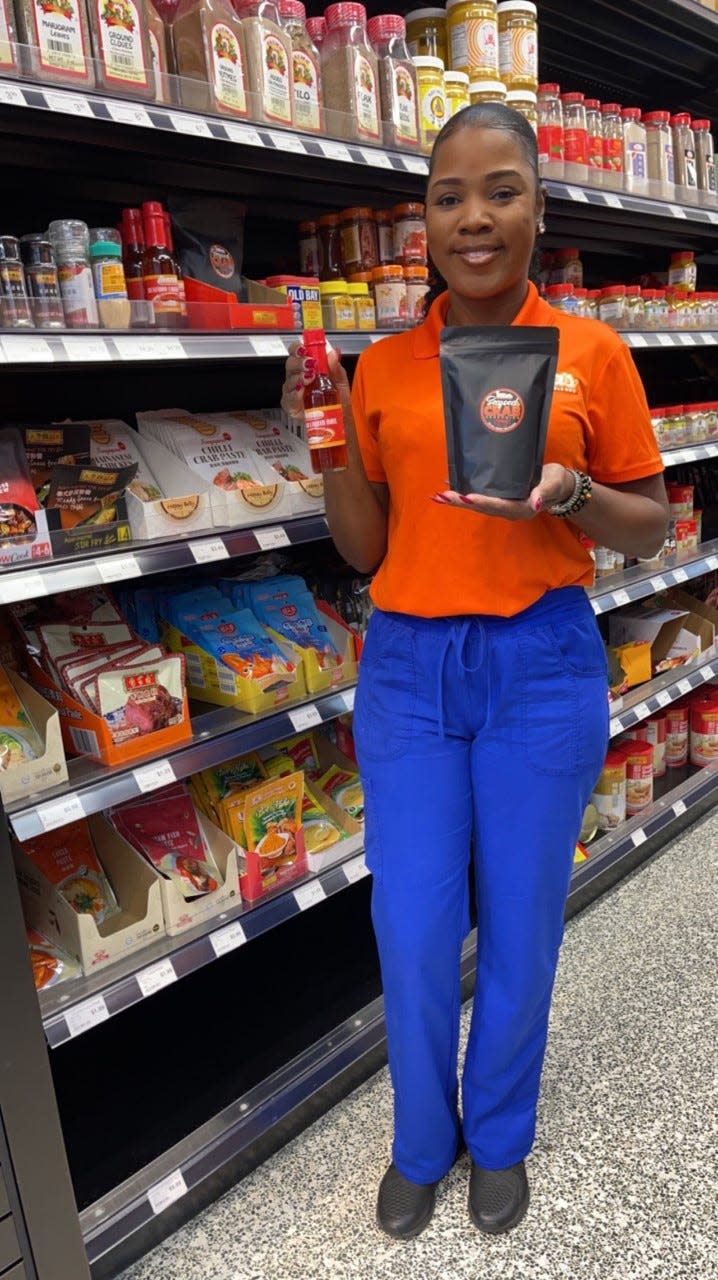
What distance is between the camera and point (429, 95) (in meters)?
2.15

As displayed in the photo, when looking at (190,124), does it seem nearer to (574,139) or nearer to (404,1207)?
(574,139)

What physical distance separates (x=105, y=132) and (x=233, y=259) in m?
0.38

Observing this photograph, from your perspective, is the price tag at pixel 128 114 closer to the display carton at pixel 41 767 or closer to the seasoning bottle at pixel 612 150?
the display carton at pixel 41 767


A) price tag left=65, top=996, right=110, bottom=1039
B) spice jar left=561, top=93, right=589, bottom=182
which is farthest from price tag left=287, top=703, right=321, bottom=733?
spice jar left=561, top=93, right=589, bottom=182

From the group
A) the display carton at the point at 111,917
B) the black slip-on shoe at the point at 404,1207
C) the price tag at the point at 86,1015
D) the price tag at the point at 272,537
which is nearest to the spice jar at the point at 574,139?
the price tag at the point at 272,537

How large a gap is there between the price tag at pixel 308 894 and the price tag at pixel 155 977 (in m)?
0.34

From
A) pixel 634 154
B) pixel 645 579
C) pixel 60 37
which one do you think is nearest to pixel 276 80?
pixel 60 37

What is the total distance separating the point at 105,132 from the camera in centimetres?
169

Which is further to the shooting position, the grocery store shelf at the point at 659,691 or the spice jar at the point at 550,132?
the grocery store shelf at the point at 659,691

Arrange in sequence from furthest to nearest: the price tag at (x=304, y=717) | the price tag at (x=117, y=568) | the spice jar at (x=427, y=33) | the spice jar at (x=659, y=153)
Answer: the spice jar at (x=659, y=153) < the spice jar at (x=427, y=33) < the price tag at (x=304, y=717) < the price tag at (x=117, y=568)

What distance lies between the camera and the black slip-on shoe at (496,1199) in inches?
69.9

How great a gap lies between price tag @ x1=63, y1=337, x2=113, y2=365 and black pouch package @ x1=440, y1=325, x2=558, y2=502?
22.1 inches

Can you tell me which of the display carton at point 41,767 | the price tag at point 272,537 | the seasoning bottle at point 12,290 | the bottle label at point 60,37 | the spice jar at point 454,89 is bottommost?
the display carton at point 41,767

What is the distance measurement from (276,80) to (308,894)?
160 cm
